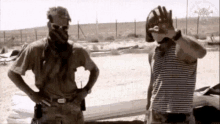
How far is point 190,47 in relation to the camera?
203cm

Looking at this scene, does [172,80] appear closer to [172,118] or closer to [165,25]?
[172,118]

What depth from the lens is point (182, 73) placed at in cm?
222

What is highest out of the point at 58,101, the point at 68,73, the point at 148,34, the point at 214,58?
the point at 148,34

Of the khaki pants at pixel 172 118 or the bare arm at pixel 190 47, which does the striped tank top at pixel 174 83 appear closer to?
the khaki pants at pixel 172 118

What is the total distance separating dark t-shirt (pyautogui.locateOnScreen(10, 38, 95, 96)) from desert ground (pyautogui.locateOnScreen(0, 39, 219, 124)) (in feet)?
6.40

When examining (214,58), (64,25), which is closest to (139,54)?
(214,58)

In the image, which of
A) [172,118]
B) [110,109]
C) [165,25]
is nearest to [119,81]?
[110,109]

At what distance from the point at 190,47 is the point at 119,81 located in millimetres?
6235

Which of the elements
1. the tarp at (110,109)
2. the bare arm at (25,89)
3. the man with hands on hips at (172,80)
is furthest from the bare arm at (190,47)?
the tarp at (110,109)

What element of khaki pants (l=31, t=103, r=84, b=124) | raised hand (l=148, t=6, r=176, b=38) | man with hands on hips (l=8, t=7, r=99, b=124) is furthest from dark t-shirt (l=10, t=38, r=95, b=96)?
raised hand (l=148, t=6, r=176, b=38)

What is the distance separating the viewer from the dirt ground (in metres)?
6.12

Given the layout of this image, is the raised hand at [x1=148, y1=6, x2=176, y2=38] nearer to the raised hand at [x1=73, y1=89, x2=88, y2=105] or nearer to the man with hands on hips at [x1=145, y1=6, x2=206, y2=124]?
the man with hands on hips at [x1=145, y1=6, x2=206, y2=124]

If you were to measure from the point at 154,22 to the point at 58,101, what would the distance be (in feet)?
3.74

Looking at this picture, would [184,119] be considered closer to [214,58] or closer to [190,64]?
[190,64]
